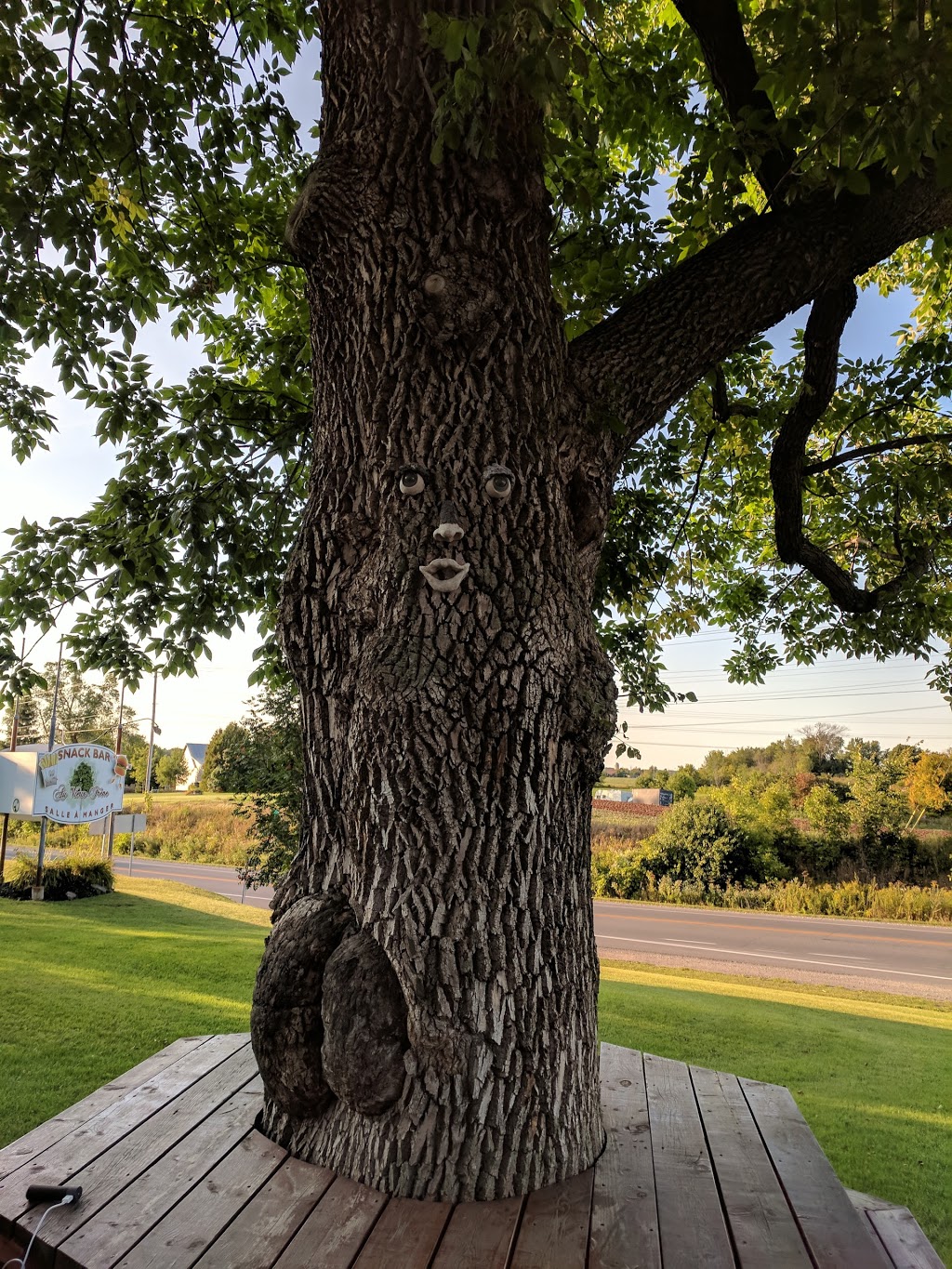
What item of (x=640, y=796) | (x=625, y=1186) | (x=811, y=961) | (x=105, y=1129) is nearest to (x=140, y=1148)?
(x=105, y=1129)

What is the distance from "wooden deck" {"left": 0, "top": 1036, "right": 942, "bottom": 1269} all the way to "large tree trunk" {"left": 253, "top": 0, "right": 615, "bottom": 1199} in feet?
0.49

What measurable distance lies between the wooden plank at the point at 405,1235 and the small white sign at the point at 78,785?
13.1 m

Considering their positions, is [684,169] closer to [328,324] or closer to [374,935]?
[328,324]

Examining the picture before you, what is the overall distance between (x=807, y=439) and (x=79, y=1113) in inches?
191

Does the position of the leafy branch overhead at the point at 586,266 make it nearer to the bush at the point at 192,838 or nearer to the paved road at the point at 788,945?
the paved road at the point at 788,945

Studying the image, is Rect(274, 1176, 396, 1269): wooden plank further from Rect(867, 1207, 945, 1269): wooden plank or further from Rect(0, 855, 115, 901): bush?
Rect(0, 855, 115, 901): bush

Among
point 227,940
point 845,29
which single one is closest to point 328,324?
point 845,29

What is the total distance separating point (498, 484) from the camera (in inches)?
107

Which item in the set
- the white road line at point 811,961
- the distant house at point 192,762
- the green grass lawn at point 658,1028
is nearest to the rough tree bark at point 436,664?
the green grass lawn at point 658,1028

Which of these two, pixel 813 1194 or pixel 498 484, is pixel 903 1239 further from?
pixel 498 484

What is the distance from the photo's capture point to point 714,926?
656 inches

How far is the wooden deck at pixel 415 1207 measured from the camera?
7.04 feet

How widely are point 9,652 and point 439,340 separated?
128 inches

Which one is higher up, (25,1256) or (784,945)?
(25,1256)
